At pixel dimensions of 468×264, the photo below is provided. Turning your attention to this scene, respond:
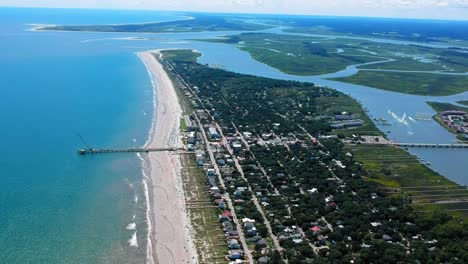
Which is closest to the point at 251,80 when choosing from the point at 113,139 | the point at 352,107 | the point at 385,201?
the point at 352,107

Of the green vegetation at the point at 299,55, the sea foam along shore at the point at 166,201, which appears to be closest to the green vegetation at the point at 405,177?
the sea foam along shore at the point at 166,201

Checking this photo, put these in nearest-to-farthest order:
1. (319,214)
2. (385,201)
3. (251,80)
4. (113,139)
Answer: (319,214), (385,201), (113,139), (251,80)

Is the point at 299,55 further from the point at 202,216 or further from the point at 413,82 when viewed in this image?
Result: the point at 202,216

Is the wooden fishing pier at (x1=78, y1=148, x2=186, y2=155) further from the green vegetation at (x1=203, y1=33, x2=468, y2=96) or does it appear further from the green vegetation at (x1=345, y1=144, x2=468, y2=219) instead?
the green vegetation at (x1=203, y1=33, x2=468, y2=96)

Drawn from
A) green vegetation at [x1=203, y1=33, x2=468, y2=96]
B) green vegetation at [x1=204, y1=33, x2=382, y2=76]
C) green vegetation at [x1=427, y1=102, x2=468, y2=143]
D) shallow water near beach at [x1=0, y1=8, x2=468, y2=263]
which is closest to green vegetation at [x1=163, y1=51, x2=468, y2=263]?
shallow water near beach at [x1=0, y1=8, x2=468, y2=263]

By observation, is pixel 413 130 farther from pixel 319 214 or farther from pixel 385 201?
pixel 319 214

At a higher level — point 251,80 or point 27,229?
point 251,80

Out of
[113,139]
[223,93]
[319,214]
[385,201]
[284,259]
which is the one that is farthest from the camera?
[223,93]
